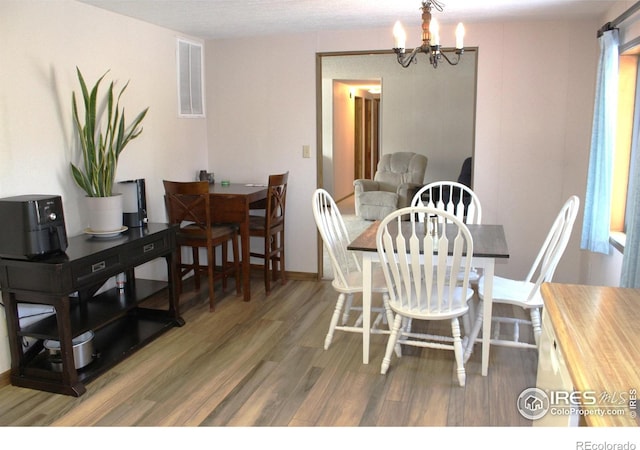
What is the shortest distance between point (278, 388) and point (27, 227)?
1449 mm

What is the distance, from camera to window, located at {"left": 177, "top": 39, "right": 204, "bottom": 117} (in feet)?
14.4

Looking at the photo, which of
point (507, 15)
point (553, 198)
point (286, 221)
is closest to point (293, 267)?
point (286, 221)

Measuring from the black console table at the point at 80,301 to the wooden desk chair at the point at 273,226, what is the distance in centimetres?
88

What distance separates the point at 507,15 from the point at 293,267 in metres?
2.63

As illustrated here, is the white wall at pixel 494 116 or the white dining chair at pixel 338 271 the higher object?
the white wall at pixel 494 116

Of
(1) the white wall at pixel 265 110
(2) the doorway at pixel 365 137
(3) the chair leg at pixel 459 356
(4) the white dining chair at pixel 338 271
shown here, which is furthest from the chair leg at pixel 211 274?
(2) the doorway at pixel 365 137

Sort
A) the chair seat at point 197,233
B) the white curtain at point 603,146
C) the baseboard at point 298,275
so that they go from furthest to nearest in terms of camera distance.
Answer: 1. the baseboard at point 298,275
2. the chair seat at point 197,233
3. the white curtain at point 603,146

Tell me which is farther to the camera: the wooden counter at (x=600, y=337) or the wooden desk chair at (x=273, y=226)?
the wooden desk chair at (x=273, y=226)

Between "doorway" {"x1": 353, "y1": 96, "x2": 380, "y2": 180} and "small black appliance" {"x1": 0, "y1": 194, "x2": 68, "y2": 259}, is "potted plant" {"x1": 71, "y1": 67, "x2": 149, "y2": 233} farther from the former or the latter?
"doorway" {"x1": 353, "y1": 96, "x2": 380, "y2": 180}

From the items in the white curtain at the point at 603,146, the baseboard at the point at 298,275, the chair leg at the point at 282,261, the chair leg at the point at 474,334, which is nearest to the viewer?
the chair leg at the point at 474,334

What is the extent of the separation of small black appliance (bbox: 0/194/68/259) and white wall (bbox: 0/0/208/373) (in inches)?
11.3

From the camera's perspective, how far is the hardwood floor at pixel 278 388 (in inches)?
96.9

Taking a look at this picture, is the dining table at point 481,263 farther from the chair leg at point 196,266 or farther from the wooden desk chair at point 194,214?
the chair leg at point 196,266

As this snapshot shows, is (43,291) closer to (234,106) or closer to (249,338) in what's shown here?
(249,338)
